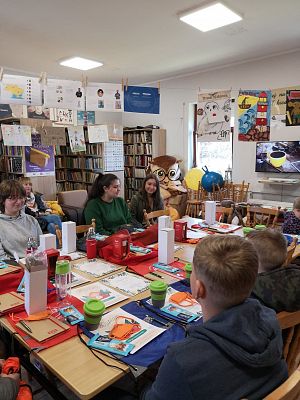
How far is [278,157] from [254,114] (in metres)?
0.79

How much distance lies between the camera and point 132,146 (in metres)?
7.16

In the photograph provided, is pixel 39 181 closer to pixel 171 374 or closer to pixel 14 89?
pixel 14 89

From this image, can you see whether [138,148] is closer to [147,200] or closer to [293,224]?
[147,200]

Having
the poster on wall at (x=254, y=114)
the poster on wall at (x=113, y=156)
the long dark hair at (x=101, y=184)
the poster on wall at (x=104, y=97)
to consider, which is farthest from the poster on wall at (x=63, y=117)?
the long dark hair at (x=101, y=184)

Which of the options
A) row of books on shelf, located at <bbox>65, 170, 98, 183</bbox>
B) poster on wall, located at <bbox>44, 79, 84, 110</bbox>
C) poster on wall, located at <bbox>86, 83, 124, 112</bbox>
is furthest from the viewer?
row of books on shelf, located at <bbox>65, 170, 98, 183</bbox>

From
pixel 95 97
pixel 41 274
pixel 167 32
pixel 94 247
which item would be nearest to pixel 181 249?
pixel 94 247

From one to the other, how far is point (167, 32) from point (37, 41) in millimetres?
1735

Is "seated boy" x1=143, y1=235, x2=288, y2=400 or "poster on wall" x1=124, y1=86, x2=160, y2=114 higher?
"poster on wall" x1=124, y1=86, x2=160, y2=114

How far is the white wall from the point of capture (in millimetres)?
5011

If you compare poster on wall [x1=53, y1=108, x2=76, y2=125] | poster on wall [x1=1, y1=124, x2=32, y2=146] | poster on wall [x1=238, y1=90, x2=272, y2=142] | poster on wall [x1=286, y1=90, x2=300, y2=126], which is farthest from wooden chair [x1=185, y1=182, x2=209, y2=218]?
poster on wall [x1=53, y1=108, x2=76, y2=125]

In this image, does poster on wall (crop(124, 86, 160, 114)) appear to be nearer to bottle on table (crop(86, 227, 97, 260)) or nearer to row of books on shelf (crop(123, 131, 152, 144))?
row of books on shelf (crop(123, 131, 152, 144))

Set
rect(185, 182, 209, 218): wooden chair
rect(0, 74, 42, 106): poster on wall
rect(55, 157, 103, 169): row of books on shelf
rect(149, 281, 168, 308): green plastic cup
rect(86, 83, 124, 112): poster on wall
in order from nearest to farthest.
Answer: rect(149, 281, 168, 308): green plastic cup, rect(0, 74, 42, 106): poster on wall, rect(86, 83, 124, 112): poster on wall, rect(185, 182, 209, 218): wooden chair, rect(55, 157, 103, 169): row of books on shelf

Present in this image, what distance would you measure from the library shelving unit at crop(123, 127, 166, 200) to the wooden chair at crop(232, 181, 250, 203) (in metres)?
1.92

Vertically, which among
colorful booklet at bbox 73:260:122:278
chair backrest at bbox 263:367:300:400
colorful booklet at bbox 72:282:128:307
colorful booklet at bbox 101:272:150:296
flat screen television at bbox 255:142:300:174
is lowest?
colorful booklet at bbox 101:272:150:296
